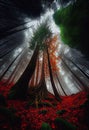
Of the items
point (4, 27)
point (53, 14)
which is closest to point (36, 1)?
point (53, 14)

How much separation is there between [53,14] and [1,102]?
11.3 metres

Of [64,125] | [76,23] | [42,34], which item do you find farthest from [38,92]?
[42,34]

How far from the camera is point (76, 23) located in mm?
10250

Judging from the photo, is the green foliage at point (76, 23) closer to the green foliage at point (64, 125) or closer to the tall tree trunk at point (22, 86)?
the tall tree trunk at point (22, 86)

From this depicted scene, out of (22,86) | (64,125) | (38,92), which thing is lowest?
(64,125)

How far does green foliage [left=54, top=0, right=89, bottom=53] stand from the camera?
9273mm

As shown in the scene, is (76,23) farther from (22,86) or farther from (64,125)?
(64,125)

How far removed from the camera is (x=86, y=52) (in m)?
11.7

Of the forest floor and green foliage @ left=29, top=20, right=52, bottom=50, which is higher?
green foliage @ left=29, top=20, right=52, bottom=50

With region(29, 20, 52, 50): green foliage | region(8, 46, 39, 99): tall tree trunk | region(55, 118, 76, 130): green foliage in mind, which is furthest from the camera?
region(29, 20, 52, 50): green foliage

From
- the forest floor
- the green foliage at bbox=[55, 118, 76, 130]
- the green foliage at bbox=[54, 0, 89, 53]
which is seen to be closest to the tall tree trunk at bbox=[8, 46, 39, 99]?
the forest floor

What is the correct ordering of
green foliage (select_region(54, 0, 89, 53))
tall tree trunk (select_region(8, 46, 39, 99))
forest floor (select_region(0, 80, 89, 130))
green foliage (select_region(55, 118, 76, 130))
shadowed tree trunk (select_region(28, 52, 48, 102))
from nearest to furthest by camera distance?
forest floor (select_region(0, 80, 89, 130))
green foliage (select_region(55, 118, 76, 130))
tall tree trunk (select_region(8, 46, 39, 99))
shadowed tree trunk (select_region(28, 52, 48, 102))
green foliage (select_region(54, 0, 89, 53))

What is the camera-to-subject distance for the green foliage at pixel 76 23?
9.27m

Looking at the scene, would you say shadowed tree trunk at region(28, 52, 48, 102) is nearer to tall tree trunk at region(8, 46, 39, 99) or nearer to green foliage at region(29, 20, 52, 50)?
tall tree trunk at region(8, 46, 39, 99)
